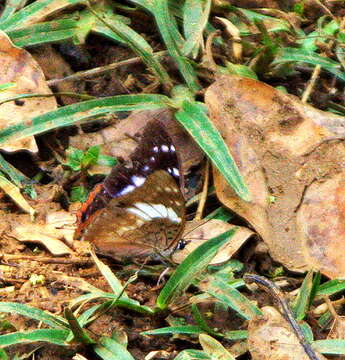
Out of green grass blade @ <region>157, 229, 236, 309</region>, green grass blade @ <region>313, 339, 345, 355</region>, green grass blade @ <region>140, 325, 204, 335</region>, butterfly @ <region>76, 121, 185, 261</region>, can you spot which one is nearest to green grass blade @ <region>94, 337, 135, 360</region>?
green grass blade @ <region>140, 325, 204, 335</region>

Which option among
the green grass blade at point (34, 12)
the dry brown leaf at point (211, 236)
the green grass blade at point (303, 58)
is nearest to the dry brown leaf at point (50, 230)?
the dry brown leaf at point (211, 236)

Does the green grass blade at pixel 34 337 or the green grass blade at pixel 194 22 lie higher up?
the green grass blade at pixel 194 22

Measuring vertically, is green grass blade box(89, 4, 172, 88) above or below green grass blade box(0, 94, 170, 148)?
above

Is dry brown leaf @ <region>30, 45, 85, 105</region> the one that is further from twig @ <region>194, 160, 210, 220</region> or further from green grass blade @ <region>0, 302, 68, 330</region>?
green grass blade @ <region>0, 302, 68, 330</region>

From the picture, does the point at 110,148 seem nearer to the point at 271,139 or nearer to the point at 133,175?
the point at 133,175

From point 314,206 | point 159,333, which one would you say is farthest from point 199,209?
point 159,333

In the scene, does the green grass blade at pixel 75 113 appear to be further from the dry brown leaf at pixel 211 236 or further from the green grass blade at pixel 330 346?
the green grass blade at pixel 330 346
